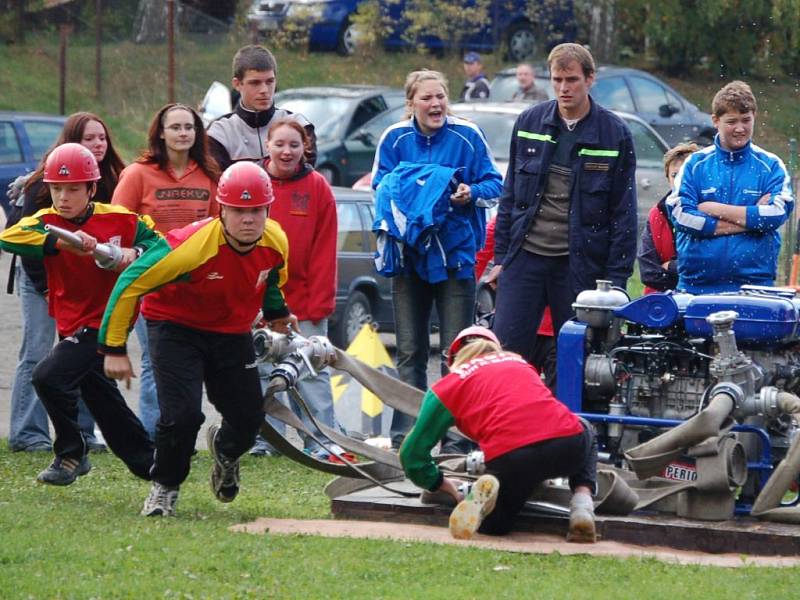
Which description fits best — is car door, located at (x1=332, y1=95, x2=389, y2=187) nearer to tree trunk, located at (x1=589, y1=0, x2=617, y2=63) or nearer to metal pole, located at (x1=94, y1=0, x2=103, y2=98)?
metal pole, located at (x1=94, y1=0, x2=103, y2=98)

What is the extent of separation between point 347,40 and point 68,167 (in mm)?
26798

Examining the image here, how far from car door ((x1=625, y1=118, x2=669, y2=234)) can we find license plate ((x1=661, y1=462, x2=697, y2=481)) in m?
12.7

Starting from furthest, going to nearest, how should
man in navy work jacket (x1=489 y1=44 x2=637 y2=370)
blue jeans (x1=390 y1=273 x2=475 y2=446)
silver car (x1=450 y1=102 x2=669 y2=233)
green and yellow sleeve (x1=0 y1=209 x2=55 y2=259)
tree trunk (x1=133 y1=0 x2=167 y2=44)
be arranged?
tree trunk (x1=133 y1=0 x2=167 y2=44), silver car (x1=450 y1=102 x2=669 y2=233), blue jeans (x1=390 y1=273 x2=475 y2=446), man in navy work jacket (x1=489 y1=44 x2=637 y2=370), green and yellow sleeve (x1=0 y1=209 x2=55 y2=259)

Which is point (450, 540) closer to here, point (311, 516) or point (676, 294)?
point (311, 516)

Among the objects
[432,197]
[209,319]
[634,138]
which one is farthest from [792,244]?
[209,319]

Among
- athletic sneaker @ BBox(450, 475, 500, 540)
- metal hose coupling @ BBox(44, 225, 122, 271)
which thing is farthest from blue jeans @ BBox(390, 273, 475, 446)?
athletic sneaker @ BBox(450, 475, 500, 540)

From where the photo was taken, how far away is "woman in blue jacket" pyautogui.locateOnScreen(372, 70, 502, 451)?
962 cm

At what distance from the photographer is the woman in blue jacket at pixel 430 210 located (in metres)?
9.62

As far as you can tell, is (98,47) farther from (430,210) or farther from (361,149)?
(430,210)

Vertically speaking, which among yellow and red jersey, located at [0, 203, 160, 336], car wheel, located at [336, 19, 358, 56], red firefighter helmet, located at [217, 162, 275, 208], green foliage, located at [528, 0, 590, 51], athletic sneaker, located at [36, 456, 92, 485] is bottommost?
athletic sneaker, located at [36, 456, 92, 485]

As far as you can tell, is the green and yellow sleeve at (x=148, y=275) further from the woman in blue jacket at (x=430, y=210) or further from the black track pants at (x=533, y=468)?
the woman in blue jacket at (x=430, y=210)

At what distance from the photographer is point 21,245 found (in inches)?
328

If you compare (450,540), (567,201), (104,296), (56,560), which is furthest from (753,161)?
(56,560)

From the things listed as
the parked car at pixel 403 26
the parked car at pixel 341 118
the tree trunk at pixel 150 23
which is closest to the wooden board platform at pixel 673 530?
the parked car at pixel 341 118
